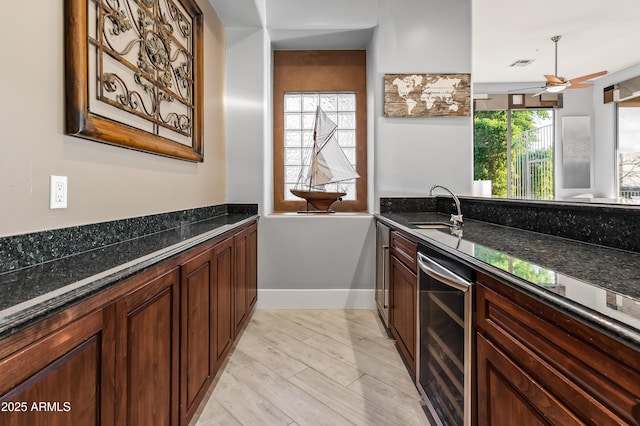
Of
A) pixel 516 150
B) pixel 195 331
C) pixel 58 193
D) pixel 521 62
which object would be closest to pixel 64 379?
pixel 58 193

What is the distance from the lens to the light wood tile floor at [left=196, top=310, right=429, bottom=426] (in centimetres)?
165

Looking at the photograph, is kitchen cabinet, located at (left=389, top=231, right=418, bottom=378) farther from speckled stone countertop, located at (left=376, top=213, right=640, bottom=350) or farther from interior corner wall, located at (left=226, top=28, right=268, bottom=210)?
interior corner wall, located at (left=226, top=28, right=268, bottom=210)

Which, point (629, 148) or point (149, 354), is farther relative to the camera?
point (629, 148)

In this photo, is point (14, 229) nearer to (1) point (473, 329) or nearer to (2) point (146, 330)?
(2) point (146, 330)

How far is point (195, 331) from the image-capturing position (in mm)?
1482

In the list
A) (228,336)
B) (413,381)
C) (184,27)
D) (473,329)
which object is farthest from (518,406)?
(184,27)

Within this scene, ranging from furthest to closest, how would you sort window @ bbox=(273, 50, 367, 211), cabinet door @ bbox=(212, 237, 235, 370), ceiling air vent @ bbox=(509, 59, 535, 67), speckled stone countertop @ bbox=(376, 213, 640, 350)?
ceiling air vent @ bbox=(509, 59, 535, 67)
window @ bbox=(273, 50, 367, 211)
cabinet door @ bbox=(212, 237, 235, 370)
speckled stone countertop @ bbox=(376, 213, 640, 350)

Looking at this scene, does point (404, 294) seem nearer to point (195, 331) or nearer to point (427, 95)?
point (195, 331)

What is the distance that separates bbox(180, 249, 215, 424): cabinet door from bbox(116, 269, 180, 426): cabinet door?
0.06 m

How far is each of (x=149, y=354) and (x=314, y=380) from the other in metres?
1.15

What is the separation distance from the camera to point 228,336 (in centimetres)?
206

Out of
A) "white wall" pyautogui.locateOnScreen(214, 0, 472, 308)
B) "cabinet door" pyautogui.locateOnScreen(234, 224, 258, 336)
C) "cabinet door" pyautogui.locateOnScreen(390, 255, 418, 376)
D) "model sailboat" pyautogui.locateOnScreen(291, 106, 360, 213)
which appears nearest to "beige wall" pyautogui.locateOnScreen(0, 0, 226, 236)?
"cabinet door" pyautogui.locateOnScreen(234, 224, 258, 336)

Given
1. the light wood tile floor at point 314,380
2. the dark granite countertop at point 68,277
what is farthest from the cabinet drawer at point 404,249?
the dark granite countertop at point 68,277

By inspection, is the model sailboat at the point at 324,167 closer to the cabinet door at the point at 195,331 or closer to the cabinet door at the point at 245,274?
the cabinet door at the point at 245,274
